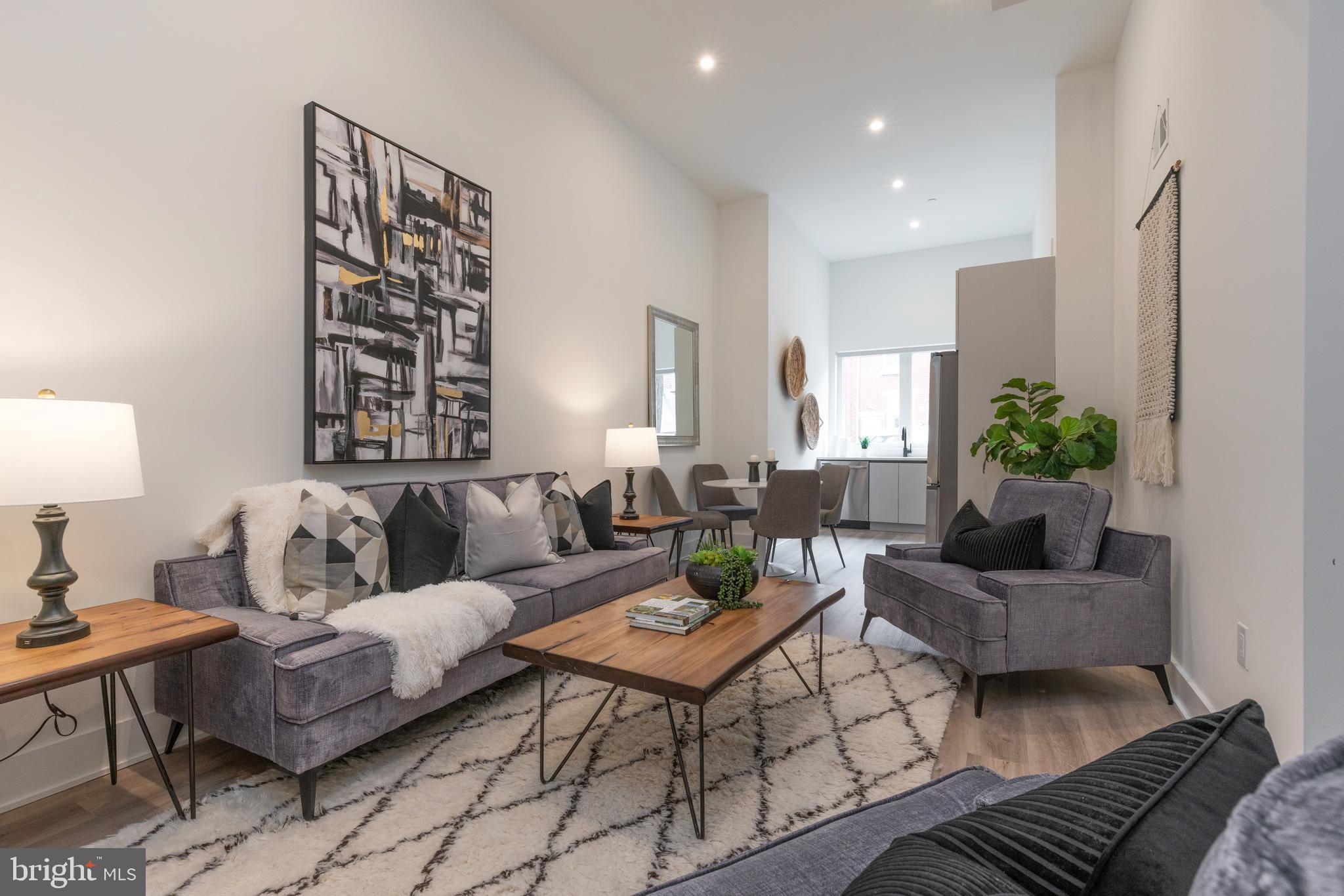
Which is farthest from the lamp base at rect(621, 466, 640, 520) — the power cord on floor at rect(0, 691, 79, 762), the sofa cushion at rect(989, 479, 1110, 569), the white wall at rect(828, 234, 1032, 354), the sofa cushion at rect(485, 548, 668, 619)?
the white wall at rect(828, 234, 1032, 354)

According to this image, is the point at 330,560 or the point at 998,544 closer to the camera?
the point at 330,560

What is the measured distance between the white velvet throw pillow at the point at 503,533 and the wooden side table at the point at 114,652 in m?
1.16

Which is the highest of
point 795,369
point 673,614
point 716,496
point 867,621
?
point 795,369

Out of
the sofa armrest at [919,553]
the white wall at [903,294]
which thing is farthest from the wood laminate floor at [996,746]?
the white wall at [903,294]

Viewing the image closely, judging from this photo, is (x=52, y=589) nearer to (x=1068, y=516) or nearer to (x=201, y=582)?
(x=201, y=582)

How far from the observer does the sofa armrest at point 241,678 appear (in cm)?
189

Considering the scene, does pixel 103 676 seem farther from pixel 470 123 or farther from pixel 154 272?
pixel 470 123

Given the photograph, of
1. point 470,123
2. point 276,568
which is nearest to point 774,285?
point 470,123

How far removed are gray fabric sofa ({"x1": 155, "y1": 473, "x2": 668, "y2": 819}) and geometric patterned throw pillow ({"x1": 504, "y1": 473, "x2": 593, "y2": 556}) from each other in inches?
34.3

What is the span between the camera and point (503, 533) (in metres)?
3.07

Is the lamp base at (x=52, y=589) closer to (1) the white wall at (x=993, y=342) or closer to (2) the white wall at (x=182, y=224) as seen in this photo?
(2) the white wall at (x=182, y=224)

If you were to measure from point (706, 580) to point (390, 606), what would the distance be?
1.11 m

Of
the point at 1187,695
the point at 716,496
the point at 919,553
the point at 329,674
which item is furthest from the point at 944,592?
the point at 716,496

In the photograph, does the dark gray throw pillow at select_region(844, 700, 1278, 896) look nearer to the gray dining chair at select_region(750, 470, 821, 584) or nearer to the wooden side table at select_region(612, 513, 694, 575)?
the wooden side table at select_region(612, 513, 694, 575)
